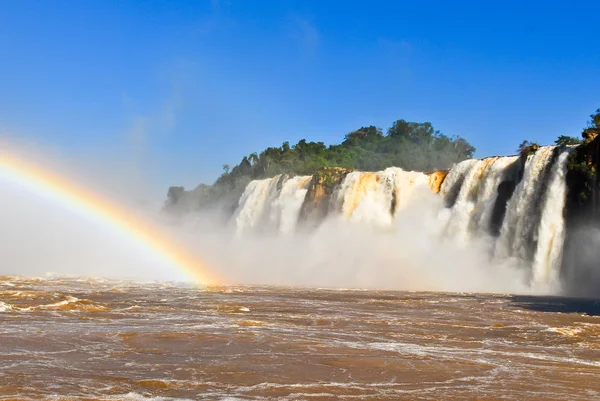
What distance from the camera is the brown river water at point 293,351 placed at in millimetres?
7652

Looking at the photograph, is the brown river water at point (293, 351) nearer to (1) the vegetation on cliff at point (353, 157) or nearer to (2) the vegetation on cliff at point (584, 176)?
(2) the vegetation on cliff at point (584, 176)

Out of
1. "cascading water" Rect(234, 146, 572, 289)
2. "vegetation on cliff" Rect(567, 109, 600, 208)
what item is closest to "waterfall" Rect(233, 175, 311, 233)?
"cascading water" Rect(234, 146, 572, 289)

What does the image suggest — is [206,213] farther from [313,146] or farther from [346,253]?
[346,253]

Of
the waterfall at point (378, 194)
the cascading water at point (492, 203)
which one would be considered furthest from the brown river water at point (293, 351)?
the waterfall at point (378, 194)

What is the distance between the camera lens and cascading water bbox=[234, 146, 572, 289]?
25469 mm

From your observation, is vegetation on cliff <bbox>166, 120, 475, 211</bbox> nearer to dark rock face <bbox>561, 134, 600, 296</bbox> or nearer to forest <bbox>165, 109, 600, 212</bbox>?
forest <bbox>165, 109, 600, 212</bbox>

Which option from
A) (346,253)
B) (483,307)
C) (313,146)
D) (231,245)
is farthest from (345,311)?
(313,146)

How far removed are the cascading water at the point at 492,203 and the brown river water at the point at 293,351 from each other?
808 centimetres

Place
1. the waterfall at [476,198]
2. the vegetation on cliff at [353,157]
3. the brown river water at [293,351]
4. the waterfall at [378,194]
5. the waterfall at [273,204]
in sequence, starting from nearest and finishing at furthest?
the brown river water at [293,351] < the waterfall at [476,198] < the waterfall at [378,194] < the waterfall at [273,204] < the vegetation on cliff at [353,157]

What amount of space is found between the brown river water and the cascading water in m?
8.08

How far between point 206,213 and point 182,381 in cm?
6088

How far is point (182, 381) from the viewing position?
26.3ft

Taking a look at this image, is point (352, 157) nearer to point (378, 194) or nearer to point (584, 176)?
point (378, 194)

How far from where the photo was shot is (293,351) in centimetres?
1027
